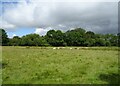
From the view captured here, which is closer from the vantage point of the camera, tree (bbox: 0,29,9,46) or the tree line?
tree (bbox: 0,29,9,46)

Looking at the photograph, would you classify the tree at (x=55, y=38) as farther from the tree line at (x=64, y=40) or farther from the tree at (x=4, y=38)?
the tree at (x=4, y=38)

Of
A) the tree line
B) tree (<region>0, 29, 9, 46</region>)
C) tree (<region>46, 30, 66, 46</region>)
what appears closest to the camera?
tree (<region>0, 29, 9, 46</region>)

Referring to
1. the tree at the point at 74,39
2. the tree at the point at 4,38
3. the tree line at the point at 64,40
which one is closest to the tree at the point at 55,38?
the tree line at the point at 64,40

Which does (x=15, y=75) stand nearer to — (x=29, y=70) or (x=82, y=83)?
(x=29, y=70)

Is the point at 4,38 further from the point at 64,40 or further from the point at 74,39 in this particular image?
the point at 74,39

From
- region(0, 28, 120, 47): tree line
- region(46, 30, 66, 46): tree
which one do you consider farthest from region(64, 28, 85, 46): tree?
region(46, 30, 66, 46): tree

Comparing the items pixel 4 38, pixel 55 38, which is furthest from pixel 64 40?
pixel 4 38

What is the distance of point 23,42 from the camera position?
15050 cm

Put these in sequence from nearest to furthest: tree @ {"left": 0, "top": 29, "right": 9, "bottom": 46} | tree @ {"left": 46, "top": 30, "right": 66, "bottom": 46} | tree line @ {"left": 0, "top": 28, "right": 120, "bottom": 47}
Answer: tree @ {"left": 0, "top": 29, "right": 9, "bottom": 46} → tree line @ {"left": 0, "top": 28, "right": 120, "bottom": 47} → tree @ {"left": 46, "top": 30, "right": 66, "bottom": 46}

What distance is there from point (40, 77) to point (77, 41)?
140 m

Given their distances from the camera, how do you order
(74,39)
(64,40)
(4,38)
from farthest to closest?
(64,40), (74,39), (4,38)

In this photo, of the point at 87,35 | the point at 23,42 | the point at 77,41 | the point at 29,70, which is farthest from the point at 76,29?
the point at 29,70

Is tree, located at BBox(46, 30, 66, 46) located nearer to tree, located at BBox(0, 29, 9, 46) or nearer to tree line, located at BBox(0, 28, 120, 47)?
tree line, located at BBox(0, 28, 120, 47)

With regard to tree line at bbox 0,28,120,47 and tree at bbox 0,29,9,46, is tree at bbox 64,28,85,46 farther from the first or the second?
tree at bbox 0,29,9,46
